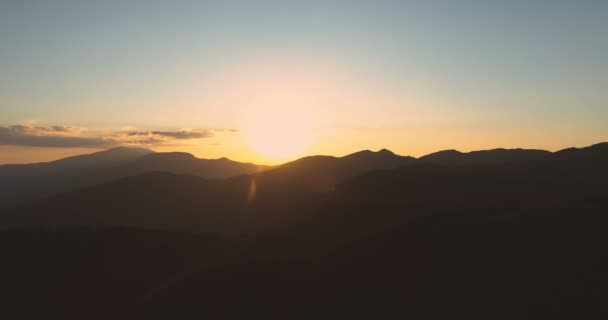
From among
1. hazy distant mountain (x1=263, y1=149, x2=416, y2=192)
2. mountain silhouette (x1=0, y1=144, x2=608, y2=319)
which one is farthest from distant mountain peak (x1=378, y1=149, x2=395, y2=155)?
mountain silhouette (x1=0, y1=144, x2=608, y2=319)

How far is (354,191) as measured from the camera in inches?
2516

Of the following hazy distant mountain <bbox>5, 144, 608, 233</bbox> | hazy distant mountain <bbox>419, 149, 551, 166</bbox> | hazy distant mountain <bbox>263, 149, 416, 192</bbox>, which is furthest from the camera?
hazy distant mountain <bbox>419, 149, 551, 166</bbox>

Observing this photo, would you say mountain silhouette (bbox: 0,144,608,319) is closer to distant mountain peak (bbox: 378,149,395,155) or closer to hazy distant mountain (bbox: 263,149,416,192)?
hazy distant mountain (bbox: 263,149,416,192)

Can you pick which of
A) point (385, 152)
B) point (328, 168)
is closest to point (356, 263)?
point (328, 168)

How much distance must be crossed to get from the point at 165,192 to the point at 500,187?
224 ft

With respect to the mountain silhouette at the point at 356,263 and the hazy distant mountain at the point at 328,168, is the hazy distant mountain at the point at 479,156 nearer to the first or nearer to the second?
the hazy distant mountain at the point at 328,168

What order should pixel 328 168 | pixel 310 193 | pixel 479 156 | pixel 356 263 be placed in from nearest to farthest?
pixel 356 263
pixel 310 193
pixel 328 168
pixel 479 156

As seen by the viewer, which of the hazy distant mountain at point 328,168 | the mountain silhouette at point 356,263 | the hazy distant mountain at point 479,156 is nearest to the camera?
the mountain silhouette at point 356,263

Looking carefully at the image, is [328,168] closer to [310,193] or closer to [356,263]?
[310,193]

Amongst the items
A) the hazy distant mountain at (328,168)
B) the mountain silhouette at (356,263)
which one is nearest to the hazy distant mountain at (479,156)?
the hazy distant mountain at (328,168)

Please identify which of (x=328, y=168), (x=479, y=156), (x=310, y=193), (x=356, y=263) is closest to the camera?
(x=356, y=263)

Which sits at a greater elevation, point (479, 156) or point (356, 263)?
point (479, 156)

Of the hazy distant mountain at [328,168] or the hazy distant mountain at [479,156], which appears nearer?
the hazy distant mountain at [328,168]

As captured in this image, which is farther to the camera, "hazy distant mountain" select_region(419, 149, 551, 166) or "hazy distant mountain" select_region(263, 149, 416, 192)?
"hazy distant mountain" select_region(419, 149, 551, 166)
